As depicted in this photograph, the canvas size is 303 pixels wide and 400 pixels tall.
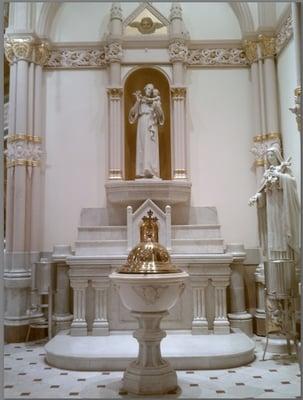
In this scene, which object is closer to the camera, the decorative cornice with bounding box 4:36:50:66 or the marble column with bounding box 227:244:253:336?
the marble column with bounding box 227:244:253:336

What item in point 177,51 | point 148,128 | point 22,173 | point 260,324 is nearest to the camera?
point 260,324

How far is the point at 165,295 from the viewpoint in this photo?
414 cm

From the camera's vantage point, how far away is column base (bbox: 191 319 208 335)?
6.43 metres

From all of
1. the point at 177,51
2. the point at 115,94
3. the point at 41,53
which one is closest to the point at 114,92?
the point at 115,94

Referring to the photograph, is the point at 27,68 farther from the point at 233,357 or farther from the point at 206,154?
the point at 233,357

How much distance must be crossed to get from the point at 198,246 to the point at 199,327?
3.99 ft

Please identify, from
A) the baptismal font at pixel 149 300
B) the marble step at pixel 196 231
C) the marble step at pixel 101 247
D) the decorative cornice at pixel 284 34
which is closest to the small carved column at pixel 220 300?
the marble step at pixel 196 231

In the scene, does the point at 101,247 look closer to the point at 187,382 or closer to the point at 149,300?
the point at 187,382

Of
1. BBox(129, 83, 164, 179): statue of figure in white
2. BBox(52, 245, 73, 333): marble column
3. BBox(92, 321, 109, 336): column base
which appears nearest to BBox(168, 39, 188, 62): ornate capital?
BBox(129, 83, 164, 179): statue of figure in white

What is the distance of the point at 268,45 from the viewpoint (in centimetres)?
782

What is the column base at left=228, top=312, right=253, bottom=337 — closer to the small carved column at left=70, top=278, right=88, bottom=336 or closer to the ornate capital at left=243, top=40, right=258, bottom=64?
the small carved column at left=70, top=278, right=88, bottom=336

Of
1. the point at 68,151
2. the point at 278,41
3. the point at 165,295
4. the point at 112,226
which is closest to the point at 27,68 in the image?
the point at 68,151

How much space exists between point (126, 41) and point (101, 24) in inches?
25.3

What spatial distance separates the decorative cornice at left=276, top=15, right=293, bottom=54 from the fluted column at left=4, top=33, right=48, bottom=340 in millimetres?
4014
